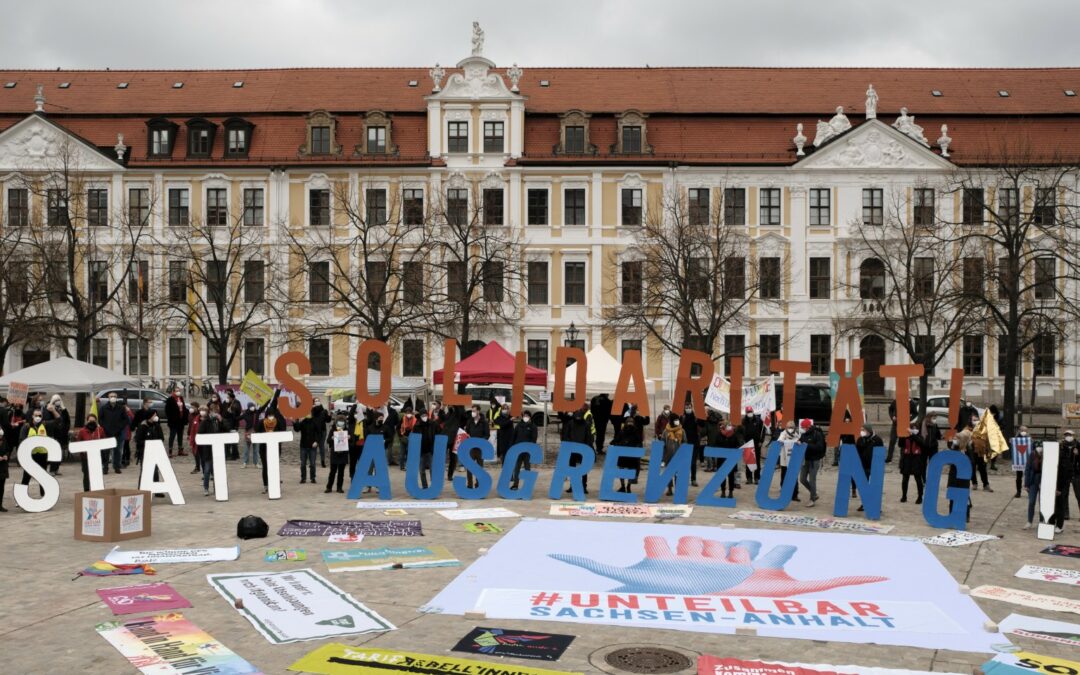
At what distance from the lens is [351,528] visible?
1666cm

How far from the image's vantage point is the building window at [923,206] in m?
48.6

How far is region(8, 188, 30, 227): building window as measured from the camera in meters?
48.5

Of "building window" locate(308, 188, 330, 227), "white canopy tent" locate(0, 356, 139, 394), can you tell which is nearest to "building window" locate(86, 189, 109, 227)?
"building window" locate(308, 188, 330, 227)

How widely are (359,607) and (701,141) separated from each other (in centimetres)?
4128

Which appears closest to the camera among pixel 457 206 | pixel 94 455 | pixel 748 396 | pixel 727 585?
pixel 727 585

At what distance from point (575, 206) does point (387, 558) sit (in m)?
37.1

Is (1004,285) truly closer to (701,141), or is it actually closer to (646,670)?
(701,141)

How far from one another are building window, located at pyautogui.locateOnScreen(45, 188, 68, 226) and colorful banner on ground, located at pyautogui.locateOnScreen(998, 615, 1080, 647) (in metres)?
32.2

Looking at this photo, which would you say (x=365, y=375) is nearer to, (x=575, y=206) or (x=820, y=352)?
(x=575, y=206)

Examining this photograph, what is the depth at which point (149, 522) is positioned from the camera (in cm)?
1608

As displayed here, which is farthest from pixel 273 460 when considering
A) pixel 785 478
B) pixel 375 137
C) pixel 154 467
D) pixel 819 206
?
pixel 819 206

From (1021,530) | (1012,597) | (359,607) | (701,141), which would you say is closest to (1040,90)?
(701,141)

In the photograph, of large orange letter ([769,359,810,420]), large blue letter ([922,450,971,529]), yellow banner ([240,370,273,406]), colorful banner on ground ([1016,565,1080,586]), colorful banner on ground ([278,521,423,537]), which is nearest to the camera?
colorful banner on ground ([1016,565,1080,586])

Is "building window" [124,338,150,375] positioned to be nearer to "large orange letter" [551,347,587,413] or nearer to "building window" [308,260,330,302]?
"building window" [308,260,330,302]
